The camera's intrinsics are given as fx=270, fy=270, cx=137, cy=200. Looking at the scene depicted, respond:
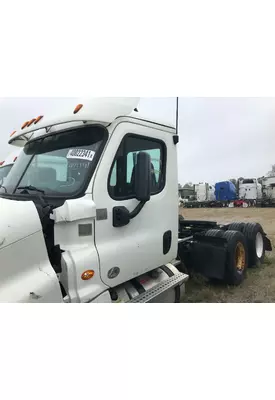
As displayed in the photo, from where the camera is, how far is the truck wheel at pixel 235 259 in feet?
12.4

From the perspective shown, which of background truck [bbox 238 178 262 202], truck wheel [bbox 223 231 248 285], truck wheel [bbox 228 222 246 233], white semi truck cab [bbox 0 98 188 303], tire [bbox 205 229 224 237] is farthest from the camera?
truck wheel [bbox 228 222 246 233]

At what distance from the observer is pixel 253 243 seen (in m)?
4.81

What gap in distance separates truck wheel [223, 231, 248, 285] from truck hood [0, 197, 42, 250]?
2759 mm

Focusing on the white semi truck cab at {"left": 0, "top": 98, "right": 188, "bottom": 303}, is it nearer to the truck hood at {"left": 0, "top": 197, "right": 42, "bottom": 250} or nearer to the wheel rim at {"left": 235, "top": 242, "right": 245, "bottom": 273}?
the truck hood at {"left": 0, "top": 197, "right": 42, "bottom": 250}

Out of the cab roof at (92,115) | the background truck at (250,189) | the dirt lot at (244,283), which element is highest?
the cab roof at (92,115)

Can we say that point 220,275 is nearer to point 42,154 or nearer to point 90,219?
point 90,219

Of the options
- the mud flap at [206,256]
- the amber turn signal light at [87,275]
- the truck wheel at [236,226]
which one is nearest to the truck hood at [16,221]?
the amber turn signal light at [87,275]

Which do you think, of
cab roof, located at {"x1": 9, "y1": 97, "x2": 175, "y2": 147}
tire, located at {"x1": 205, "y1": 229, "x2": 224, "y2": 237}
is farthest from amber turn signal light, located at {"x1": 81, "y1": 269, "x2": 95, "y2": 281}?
tire, located at {"x1": 205, "y1": 229, "x2": 224, "y2": 237}

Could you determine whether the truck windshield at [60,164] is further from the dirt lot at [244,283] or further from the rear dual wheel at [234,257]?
the rear dual wheel at [234,257]

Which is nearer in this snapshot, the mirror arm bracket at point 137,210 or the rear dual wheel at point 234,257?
the mirror arm bracket at point 137,210

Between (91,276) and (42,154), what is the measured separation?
127 cm

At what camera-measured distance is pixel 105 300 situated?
2.38 meters

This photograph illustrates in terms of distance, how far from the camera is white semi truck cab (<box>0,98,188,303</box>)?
6.61 feet

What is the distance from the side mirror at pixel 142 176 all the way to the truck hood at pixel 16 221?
2.86 feet
